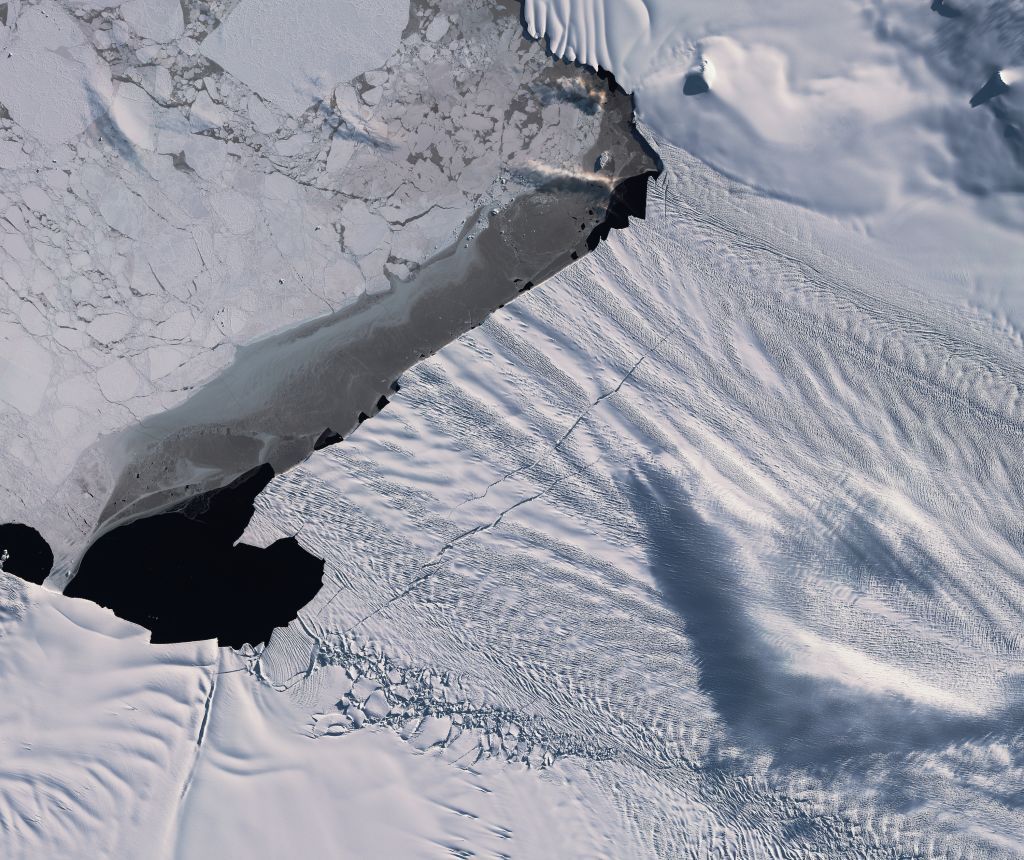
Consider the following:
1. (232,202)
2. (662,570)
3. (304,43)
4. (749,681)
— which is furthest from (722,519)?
(304,43)

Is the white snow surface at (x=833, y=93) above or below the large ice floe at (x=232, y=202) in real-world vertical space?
above

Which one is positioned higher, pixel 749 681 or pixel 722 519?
pixel 722 519

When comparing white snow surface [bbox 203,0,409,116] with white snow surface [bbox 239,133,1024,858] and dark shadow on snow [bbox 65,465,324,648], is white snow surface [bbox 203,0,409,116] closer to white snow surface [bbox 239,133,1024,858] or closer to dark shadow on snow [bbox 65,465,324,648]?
white snow surface [bbox 239,133,1024,858]

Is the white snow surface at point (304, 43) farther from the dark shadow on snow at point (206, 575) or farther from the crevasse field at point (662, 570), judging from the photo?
the dark shadow on snow at point (206, 575)

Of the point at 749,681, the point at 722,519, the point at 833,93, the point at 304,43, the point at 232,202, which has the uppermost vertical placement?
the point at 833,93

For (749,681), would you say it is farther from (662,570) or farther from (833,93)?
(833,93)

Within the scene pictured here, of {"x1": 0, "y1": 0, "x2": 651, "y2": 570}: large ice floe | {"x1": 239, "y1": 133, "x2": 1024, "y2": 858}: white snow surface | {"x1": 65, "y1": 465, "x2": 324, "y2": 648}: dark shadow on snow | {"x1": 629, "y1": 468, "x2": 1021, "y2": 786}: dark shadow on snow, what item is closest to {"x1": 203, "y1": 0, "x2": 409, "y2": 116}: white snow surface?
{"x1": 0, "y1": 0, "x2": 651, "y2": 570}: large ice floe

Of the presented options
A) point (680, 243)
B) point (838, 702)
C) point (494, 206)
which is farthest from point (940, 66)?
point (838, 702)

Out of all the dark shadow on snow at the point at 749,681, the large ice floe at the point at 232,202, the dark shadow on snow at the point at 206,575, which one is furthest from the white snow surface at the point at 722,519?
the large ice floe at the point at 232,202
